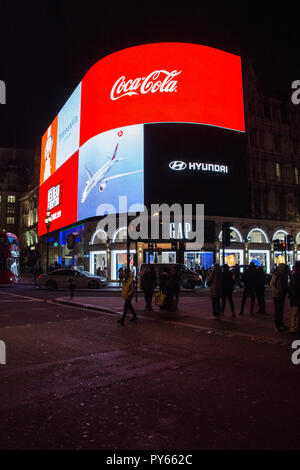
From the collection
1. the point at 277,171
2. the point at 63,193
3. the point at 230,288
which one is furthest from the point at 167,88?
the point at 230,288

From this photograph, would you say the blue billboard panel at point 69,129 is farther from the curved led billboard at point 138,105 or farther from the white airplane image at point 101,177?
the white airplane image at point 101,177

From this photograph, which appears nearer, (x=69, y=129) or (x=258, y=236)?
(x=258, y=236)

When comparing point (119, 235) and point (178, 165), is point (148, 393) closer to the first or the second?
point (178, 165)

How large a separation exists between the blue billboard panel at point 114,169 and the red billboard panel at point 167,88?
1.26 m

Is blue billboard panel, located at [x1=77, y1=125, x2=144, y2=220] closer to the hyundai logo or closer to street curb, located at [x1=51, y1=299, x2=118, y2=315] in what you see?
the hyundai logo

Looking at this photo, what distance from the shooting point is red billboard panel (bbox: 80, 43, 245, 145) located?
3500 centimetres

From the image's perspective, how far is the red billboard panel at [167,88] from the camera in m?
35.0

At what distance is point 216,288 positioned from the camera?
1115cm

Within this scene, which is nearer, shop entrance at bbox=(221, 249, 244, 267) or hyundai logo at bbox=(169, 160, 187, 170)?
hyundai logo at bbox=(169, 160, 187, 170)

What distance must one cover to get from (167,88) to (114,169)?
9.77 m

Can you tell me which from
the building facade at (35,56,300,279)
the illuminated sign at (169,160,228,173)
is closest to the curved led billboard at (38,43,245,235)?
the illuminated sign at (169,160,228,173)

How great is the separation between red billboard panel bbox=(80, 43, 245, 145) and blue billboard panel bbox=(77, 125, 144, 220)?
1.26 m

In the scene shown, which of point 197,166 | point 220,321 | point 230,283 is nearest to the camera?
point 220,321
